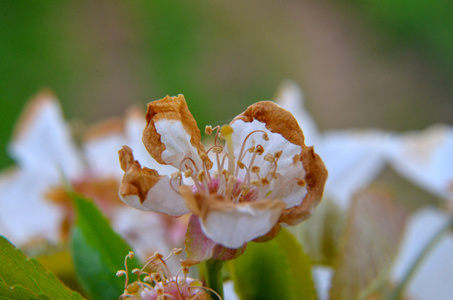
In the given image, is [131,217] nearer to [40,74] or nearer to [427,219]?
[427,219]

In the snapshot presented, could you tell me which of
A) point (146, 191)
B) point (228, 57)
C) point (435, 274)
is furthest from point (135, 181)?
point (228, 57)

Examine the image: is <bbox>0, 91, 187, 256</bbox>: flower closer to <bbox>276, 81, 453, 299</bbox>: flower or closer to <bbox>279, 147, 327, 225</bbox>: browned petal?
<bbox>276, 81, 453, 299</bbox>: flower

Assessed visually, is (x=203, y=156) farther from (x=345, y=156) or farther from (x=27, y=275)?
(x=345, y=156)

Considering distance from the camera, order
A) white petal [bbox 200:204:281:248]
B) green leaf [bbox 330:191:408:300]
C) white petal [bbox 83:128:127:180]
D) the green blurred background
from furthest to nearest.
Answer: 1. the green blurred background
2. white petal [bbox 83:128:127:180]
3. green leaf [bbox 330:191:408:300]
4. white petal [bbox 200:204:281:248]

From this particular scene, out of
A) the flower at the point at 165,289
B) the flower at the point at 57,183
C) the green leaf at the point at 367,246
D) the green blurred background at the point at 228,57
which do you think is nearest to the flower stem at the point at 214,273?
the flower at the point at 165,289

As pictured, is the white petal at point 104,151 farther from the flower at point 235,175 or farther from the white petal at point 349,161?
the flower at point 235,175

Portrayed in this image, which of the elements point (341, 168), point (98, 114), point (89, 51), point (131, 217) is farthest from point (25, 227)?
point (89, 51)

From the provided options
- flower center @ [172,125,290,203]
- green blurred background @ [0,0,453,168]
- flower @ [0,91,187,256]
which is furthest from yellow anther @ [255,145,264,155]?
green blurred background @ [0,0,453,168]
